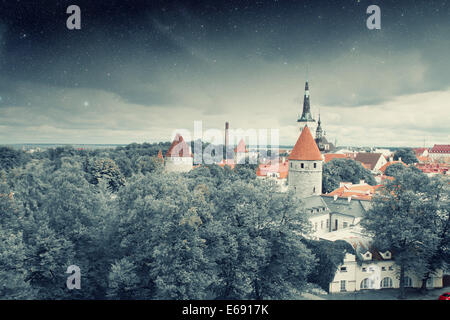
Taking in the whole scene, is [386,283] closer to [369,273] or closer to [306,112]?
[369,273]

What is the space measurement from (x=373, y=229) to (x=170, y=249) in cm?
1273

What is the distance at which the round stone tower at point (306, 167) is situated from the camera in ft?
95.0

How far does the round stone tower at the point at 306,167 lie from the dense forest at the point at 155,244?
13.1m

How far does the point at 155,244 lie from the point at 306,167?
19429 mm

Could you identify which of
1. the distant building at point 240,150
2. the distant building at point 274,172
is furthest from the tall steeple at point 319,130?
the distant building at point 274,172

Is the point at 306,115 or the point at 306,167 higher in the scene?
the point at 306,115

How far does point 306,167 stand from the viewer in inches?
1145

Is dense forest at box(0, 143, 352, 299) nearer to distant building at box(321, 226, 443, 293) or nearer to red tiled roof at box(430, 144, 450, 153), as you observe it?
distant building at box(321, 226, 443, 293)

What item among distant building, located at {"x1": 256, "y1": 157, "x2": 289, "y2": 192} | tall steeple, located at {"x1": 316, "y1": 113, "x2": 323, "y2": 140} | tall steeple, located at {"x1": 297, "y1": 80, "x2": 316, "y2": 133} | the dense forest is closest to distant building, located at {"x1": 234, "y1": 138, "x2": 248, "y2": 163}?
distant building, located at {"x1": 256, "y1": 157, "x2": 289, "y2": 192}

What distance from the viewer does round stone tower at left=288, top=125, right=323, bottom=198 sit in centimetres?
2895

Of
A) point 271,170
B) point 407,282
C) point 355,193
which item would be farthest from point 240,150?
point 407,282

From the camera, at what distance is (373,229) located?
18.8 meters
